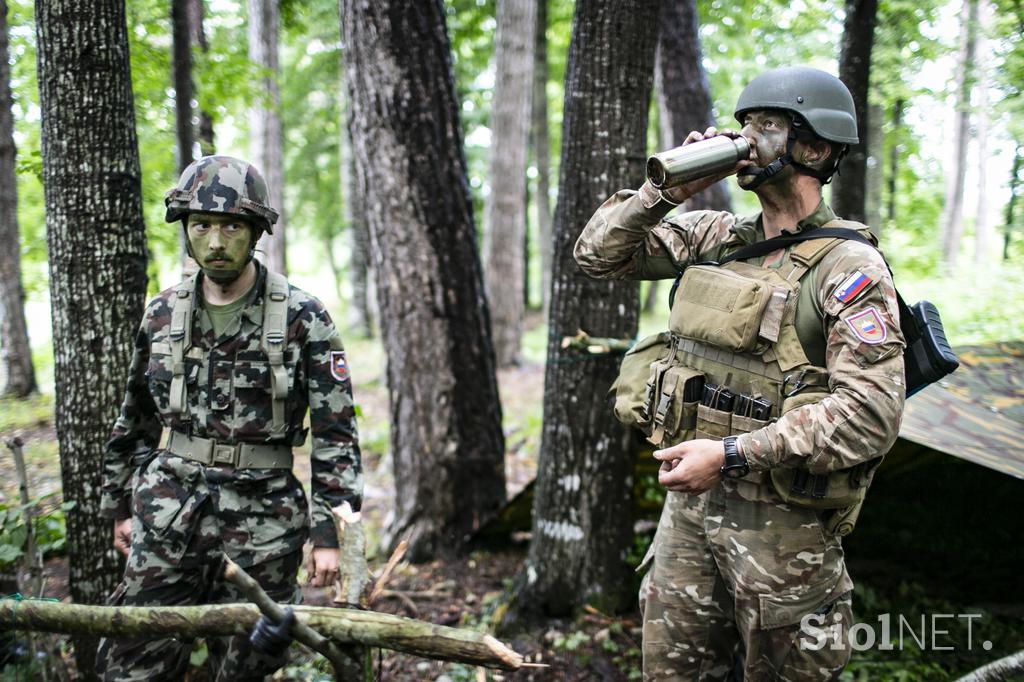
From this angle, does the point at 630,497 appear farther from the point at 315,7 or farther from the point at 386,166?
the point at 315,7

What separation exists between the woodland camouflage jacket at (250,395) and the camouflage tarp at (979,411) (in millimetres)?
2763

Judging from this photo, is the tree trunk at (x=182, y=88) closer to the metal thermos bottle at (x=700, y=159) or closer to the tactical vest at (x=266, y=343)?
the tactical vest at (x=266, y=343)

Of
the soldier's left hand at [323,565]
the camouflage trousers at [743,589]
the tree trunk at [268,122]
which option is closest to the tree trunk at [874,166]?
the tree trunk at [268,122]

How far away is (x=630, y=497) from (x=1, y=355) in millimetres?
9978

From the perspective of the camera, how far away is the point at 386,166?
469 centimetres

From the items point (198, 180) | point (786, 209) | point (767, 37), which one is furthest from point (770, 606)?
point (767, 37)

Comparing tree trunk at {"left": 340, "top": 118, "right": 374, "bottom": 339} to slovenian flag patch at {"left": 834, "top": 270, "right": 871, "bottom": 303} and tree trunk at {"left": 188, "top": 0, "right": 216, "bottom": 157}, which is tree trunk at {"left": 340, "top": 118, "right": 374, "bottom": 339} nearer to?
tree trunk at {"left": 188, "top": 0, "right": 216, "bottom": 157}

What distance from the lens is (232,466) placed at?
110 inches

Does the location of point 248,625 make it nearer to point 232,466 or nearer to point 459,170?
point 232,466

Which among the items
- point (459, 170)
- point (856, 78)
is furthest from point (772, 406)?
point (856, 78)

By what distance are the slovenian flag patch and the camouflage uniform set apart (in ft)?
0.04

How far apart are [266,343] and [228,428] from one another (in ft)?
1.34

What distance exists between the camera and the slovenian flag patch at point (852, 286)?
222 centimetres

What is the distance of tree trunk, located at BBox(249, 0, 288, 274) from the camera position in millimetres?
10383
